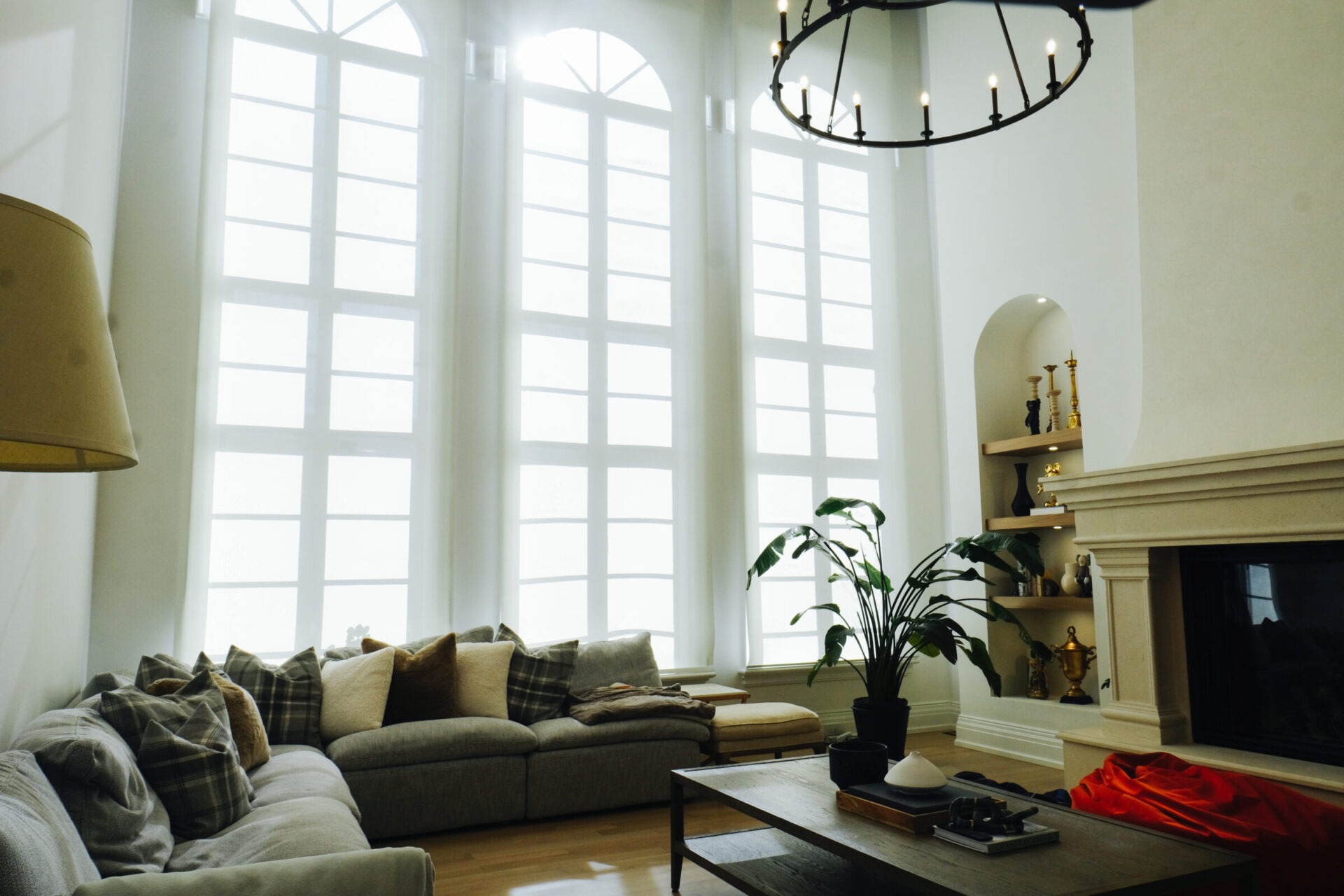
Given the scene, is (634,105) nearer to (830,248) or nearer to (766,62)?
(766,62)

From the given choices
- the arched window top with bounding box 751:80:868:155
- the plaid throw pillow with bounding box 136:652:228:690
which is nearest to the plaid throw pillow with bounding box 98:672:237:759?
the plaid throw pillow with bounding box 136:652:228:690

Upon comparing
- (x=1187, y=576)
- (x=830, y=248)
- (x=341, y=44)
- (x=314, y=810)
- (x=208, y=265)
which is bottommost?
(x=314, y=810)

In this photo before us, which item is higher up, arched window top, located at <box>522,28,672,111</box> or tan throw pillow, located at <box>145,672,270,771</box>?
arched window top, located at <box>522,28,672,111</box>

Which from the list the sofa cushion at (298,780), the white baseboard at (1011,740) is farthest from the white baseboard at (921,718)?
the sofa cushion at (298,780)

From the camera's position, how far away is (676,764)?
429 centimetres

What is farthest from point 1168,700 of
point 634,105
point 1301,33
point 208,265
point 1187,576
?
point 208,265

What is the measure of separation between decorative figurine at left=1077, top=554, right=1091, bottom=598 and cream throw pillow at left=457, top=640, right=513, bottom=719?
3.31 meters

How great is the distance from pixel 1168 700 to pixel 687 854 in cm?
248

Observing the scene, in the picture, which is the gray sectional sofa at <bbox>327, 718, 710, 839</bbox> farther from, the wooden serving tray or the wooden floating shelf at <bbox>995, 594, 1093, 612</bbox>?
the wooden floating shelf at <bbox>995, 594, 1093, 612</bbox>

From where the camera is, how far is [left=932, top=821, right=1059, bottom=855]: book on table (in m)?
2.16

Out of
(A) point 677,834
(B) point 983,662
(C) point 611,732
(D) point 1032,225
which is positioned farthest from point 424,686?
(D) point 1032,225

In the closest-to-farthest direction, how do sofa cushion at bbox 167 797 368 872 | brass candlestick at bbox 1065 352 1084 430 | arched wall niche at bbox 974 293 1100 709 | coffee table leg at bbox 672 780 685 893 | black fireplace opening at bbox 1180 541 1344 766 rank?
sofa cushion at bbox 167 797 368 872 → coffee table leg at bbox 672 780 685 893 → black fireplace opening at bbox 1180 541 1344 766 → brass candlestick at bbox 1065 352 1084 430 → arched wall niche at bbox 974 293 1100 709

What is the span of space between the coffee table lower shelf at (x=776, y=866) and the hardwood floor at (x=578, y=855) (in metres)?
0.23

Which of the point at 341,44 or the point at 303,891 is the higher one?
the point at 341,44
